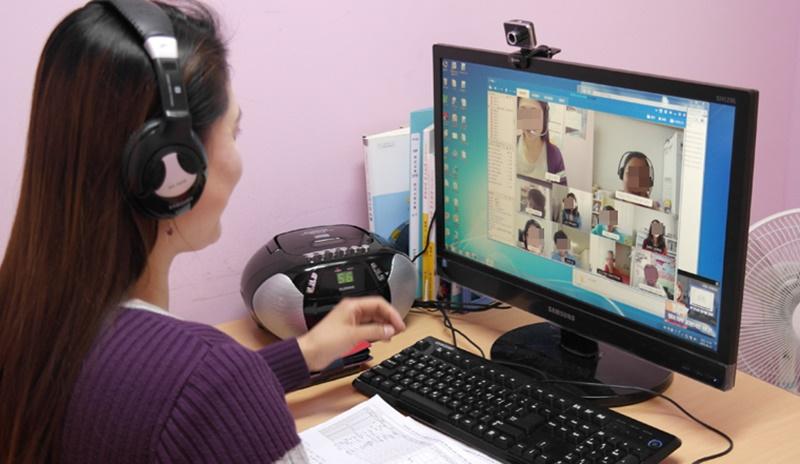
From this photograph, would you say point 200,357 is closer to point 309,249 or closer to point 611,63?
point 309,249

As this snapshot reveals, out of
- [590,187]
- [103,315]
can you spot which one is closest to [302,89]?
[590,187]

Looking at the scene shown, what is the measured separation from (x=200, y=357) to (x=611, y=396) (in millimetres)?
625

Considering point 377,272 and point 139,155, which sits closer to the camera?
point 139,155

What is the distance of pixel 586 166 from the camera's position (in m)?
1.21

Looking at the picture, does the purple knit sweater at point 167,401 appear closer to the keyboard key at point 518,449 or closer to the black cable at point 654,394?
the keyboard key at point 518,449

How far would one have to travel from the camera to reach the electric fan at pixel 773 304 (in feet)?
4.57

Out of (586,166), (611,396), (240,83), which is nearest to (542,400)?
(611,396)

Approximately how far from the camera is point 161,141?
2.67 ft

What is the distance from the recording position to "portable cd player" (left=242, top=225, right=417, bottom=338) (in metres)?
1.40

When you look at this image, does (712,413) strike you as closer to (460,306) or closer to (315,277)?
(460,306)

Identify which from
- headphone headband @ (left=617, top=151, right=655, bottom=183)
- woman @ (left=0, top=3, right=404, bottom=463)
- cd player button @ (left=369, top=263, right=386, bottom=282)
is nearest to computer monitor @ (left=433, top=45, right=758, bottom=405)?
headphone headband @ (left=617, top=151, right=655, bottom=183)

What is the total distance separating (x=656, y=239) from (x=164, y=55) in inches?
25.4

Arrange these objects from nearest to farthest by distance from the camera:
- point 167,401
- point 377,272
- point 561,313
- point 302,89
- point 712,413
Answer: point 167,401 < point 712,413 < point 561,313 < point 377,272 < point 302,89

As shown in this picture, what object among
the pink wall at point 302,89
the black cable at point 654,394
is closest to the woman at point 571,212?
the black cable at point 654,394
